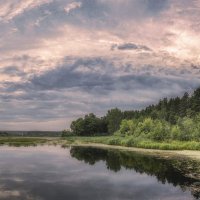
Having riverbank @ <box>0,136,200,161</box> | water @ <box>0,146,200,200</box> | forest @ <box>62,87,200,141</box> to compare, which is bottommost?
water @ <box>0,146,200,200</box>

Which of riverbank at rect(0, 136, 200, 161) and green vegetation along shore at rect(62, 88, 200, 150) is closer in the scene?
riverbank at rect(0, 136, 200, 161)

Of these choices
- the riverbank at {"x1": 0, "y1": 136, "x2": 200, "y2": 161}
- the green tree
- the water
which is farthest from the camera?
the green tree

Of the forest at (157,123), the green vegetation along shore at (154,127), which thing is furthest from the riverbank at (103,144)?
the forest at (157,123)

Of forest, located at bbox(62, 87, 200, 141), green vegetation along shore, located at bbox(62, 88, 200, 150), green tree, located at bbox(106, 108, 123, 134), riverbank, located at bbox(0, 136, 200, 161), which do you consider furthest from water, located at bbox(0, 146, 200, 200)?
green tree, located at bbox(106, 108, 123, 134)

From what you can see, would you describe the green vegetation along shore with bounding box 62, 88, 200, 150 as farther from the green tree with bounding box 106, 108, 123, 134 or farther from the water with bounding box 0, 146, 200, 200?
the water with bounding box 0, 146, 200, 200

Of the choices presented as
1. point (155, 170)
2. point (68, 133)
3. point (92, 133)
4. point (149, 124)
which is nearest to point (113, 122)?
point (92, 133)

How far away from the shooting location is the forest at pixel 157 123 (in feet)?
253

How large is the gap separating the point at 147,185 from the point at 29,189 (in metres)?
9.05

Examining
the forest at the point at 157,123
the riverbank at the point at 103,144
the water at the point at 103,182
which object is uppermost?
the forest at the point at 157,123

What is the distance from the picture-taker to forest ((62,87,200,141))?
77188 millimetres

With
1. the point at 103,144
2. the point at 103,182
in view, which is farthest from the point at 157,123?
the point at 103,182

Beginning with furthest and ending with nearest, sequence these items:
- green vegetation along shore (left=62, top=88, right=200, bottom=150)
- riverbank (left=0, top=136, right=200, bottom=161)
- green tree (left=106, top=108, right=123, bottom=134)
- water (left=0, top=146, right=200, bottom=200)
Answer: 1. green tree (left=106, top=108, right=123, bottom=134)
2. green vegetation along shore (left=62, top=88, right=200, bottom=150)
3. riverbank (left=0, top=136, right=200, bottom=161)
4. water (left=0, top=146, right=200, bottom=200)

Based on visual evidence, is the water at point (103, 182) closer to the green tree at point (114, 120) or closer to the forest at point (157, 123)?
the forest at point (157, 123)

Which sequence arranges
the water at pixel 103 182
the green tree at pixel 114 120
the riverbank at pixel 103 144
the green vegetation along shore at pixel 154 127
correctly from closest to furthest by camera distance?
the water at pixel 103 182
the riverbank at pixel 103 144
the green vegetation along shore at pixel 154 127
the green tree at pixel 114 120
